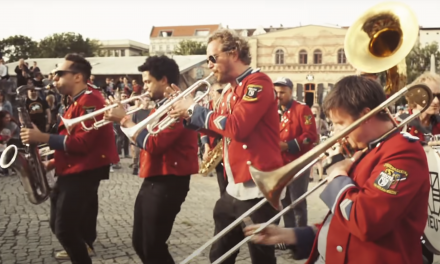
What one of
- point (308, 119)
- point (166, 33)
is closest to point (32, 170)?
point (308, 119)

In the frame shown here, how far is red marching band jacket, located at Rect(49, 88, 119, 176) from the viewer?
4508mm

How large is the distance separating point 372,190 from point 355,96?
43cm

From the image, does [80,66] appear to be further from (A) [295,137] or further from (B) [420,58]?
(B) [420,58]

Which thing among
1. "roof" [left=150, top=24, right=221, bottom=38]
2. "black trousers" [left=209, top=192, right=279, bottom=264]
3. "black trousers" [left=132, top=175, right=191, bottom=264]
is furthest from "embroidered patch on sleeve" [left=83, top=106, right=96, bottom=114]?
"roof" [left=150, top=24, right=221, bottom=38]

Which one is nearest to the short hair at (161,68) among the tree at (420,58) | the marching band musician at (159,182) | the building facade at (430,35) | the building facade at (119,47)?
the marching band musician at (159,182)

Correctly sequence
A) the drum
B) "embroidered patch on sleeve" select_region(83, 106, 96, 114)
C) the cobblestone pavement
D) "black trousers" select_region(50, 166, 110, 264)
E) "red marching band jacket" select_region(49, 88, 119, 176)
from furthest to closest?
the cobblestone pavement → "embroidered patch on sleeve" select_region(83, 106, 96, 114) → "red marching band jacket" select_region(49, 88, 119, 176) → "black trousers" select_region(50, 166, 110, 264) → the drum

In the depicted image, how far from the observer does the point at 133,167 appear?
13.4 metres

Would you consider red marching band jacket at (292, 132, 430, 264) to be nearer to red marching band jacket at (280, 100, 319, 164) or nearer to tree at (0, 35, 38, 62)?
red marching band jacket at (280, 100, 319, 164)

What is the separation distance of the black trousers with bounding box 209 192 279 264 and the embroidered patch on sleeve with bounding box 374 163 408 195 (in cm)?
155

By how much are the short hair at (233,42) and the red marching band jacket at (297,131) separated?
97.0 inches

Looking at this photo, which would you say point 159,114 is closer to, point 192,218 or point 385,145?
point 385,145

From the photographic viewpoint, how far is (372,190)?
2213 millimetres

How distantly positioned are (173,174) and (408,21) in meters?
2.12

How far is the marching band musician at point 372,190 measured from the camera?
2.19 m
